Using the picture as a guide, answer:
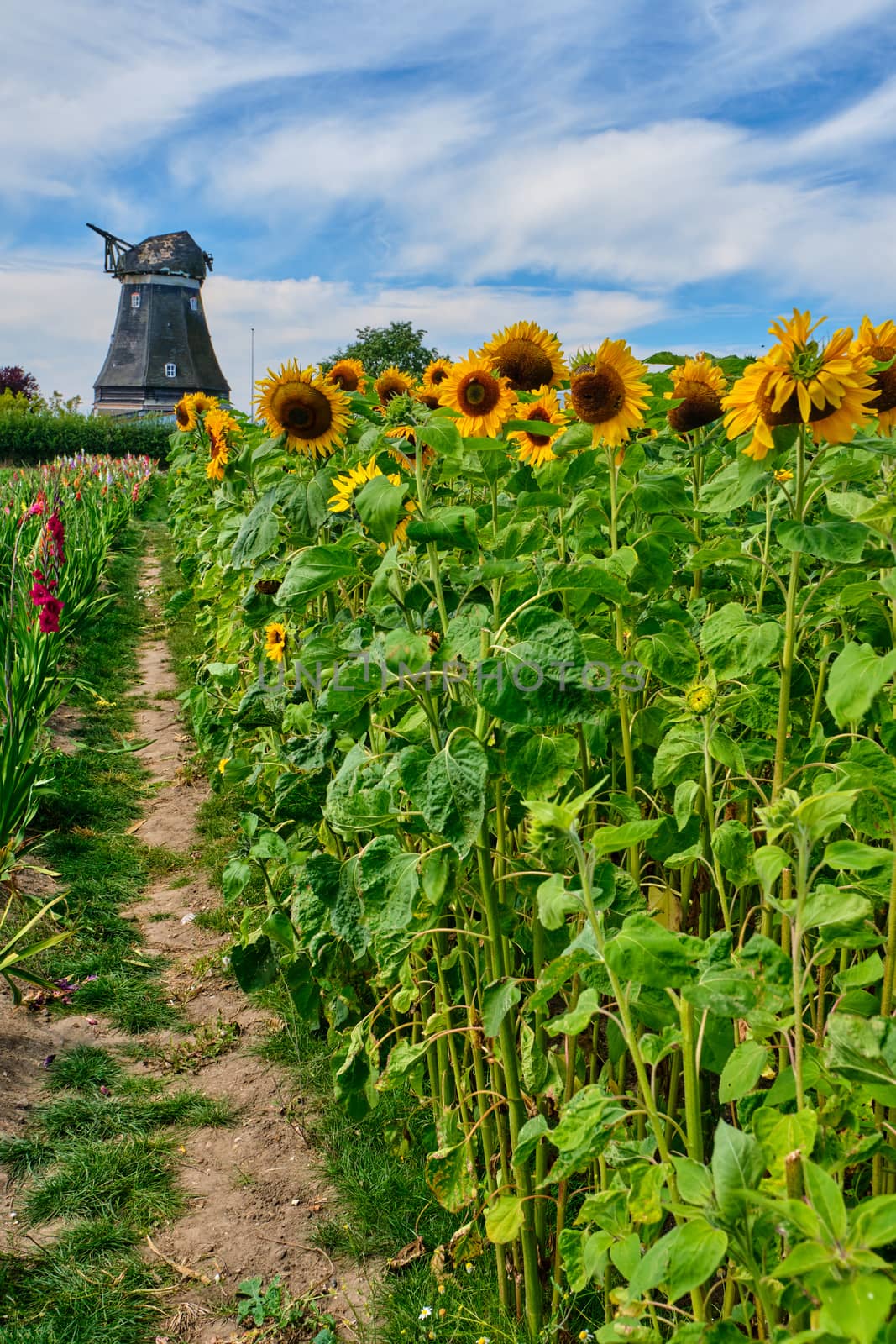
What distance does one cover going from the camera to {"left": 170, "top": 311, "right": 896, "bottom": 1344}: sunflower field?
3.37 ft

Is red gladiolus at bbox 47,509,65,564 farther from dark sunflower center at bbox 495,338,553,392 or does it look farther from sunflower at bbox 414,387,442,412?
dark sunflower center at bbox 495,338,553,392

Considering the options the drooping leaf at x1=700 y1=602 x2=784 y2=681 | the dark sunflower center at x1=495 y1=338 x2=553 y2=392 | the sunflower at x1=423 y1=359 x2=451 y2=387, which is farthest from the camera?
the sunflower at x1=423 y1=359 x2=451 y2=387

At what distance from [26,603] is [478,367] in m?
3.09

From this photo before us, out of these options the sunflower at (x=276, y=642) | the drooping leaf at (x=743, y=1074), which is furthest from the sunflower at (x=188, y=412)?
the drooping leaf at (x=743, y=1074)

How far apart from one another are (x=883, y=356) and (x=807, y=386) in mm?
396

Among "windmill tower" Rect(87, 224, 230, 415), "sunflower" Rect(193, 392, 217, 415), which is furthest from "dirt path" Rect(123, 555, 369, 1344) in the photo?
"windmill tower" Rect(87, 224, 230, 415)

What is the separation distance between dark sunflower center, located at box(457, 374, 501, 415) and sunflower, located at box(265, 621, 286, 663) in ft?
4.29

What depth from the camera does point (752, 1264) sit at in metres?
0.93

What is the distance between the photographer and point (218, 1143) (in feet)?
8.16

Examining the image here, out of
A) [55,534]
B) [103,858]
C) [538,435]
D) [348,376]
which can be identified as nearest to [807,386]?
[538,435]

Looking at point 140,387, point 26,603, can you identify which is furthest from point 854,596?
point 140,387

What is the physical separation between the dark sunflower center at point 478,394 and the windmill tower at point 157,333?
47.6 metres

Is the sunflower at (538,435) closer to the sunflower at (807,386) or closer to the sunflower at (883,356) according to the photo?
the sunflower at (883,356)

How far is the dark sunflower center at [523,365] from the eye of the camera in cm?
215
